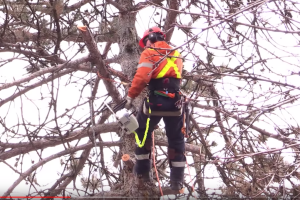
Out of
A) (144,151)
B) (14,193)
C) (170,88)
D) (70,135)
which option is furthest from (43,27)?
(14,193)

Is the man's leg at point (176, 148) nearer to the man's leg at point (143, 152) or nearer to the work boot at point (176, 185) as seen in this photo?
the work boot at point (176, 185)

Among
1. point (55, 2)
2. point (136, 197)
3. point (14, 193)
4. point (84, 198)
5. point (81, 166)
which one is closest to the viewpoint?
point (55, 2)

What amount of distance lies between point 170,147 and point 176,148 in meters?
0.07

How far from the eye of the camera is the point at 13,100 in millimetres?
3873

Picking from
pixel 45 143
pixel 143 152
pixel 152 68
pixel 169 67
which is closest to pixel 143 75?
pixel 152 68

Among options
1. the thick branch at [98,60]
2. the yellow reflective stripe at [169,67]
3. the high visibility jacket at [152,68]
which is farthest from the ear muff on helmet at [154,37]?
the thick branch at [98,60]

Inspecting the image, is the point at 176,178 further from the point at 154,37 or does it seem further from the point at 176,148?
the point at 154,37

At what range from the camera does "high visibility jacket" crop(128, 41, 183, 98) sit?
123 inches

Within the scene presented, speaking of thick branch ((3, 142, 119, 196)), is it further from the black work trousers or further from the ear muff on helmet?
the ear muff on helmet

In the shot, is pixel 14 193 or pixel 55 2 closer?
pixel 55 2

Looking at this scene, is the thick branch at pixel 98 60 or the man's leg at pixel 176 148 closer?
the thick branch at pixel 98 60

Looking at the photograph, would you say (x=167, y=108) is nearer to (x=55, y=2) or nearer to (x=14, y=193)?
(x=55, y=2)

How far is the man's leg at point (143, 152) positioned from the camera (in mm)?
3332

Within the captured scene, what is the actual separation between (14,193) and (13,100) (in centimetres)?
118
